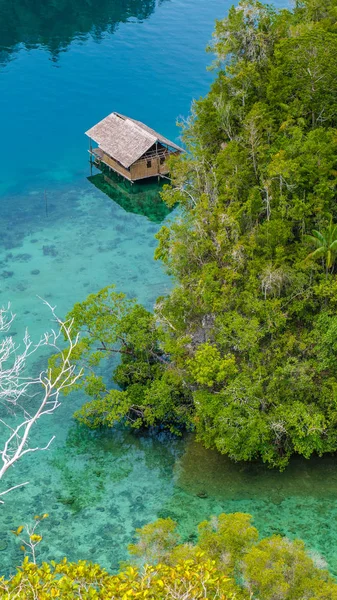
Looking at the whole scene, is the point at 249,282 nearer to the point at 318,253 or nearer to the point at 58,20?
the point at 318,253

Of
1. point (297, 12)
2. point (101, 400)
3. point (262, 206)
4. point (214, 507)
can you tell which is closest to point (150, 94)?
point (297, 12)

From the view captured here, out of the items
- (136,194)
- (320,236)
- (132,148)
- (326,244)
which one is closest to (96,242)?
(136,194)

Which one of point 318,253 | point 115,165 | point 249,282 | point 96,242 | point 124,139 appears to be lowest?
point 96,242

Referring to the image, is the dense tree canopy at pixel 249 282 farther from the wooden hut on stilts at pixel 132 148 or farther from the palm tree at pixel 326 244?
the wooden hut on stilts at pixel 132 148

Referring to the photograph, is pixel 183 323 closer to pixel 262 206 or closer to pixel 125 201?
pixel 262 206

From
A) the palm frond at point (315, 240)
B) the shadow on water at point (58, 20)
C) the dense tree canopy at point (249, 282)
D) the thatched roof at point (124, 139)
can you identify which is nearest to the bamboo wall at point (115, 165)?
the thatched roof at point (124, 139)

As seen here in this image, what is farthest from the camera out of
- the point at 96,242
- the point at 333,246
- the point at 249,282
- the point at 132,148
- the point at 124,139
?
the point at 124,139

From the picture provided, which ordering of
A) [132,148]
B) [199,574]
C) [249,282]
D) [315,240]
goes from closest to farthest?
[199,574] < [315,240] < [249,282] < [132,148]
